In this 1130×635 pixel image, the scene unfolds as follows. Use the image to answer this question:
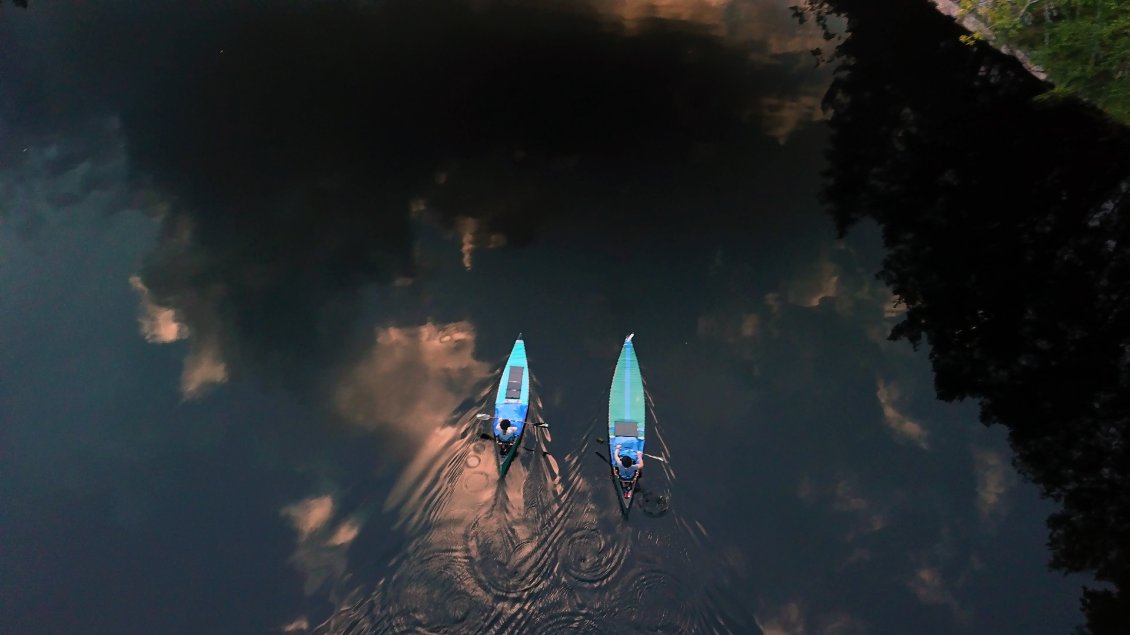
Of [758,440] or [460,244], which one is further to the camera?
[460,244]

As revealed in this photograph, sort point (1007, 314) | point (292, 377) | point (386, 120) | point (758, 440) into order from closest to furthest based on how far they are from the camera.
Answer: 1. point (758, 440)
2. point (292, 377)
3. point (1007, 314)
4. point (386, 120)

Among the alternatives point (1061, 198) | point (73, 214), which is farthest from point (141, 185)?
point (1061, 198)

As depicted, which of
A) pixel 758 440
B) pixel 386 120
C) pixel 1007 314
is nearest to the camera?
pixel 758 440

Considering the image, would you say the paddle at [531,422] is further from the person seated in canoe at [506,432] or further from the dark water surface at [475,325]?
the person seated in canoe at [506,432]

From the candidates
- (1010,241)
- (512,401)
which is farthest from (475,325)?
(1010,241)

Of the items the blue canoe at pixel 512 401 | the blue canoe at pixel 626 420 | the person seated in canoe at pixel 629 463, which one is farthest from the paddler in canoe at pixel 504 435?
the person seated in canoe at pixel 629 463

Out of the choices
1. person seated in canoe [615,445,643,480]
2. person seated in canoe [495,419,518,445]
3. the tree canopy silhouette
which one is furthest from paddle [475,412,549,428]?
the tree canopy silhouette

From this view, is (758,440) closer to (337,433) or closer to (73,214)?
(337,433)
